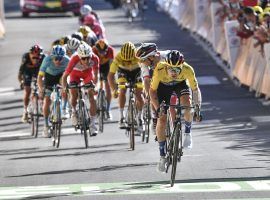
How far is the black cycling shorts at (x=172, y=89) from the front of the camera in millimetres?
15430

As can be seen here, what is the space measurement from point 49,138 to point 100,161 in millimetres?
4172

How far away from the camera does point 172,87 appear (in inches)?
608

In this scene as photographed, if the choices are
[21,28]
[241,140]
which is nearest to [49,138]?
[241,140]

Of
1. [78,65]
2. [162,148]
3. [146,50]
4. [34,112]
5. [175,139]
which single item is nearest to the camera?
[175,139]

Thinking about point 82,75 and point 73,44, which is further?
point 73,44

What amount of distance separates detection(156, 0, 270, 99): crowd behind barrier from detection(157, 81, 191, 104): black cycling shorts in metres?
8.60

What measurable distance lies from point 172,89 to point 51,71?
572cm

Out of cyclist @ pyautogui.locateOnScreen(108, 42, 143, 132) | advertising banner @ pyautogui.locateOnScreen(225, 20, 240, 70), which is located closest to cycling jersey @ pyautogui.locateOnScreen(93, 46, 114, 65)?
cyclist @ pyautogui.locateOnScreen(108, 42, 143, 132)

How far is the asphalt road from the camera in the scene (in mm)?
14297

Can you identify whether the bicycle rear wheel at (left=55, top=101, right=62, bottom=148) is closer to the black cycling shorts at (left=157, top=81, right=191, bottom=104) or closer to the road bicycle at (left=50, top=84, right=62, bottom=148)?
the road bicycle at (left=50, top=84, right=62, bottom=148)

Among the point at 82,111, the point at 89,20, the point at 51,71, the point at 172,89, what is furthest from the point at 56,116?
the point at 89,20

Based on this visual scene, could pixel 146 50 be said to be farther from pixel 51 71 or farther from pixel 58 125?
pixel 51 71

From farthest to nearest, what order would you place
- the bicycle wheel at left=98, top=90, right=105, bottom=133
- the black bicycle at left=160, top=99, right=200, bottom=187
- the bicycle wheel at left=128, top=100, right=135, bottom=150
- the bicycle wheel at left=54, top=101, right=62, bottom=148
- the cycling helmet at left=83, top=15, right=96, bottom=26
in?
the cycling helmet at left=83, top=15, right=96, bottom=26 < the bicycle wheel at left=98, top=90, right=105, bottom=133 < the bicycle wheel at left=54, top=101, right=62, bottom=148 < the bicycle wheel at left=128, top=100, right=135, bottom=150 < the black bicycle at left=160, top=99, right=200, bottom=187

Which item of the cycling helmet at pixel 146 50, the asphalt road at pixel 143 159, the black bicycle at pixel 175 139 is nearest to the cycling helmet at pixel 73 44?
the asphalt road at pixel 143 159
